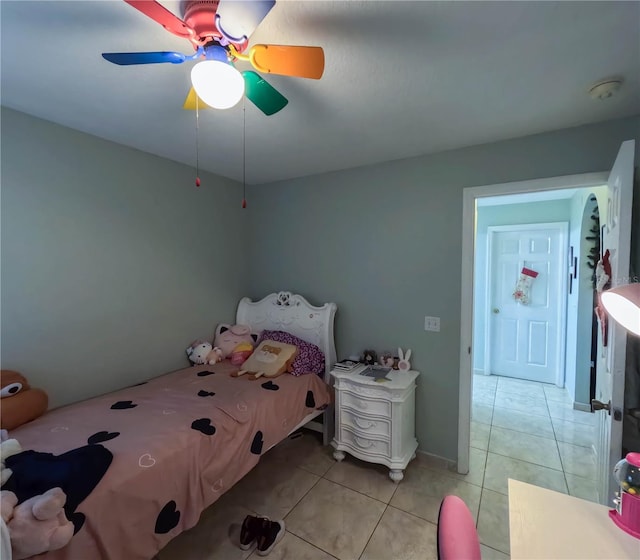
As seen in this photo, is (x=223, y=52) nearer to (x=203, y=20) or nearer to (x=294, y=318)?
(x=203, y=20)

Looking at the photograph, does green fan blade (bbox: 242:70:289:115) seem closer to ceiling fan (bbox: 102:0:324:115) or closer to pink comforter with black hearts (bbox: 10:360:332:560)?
ceiling fan (bbox: 102:0:324:115)

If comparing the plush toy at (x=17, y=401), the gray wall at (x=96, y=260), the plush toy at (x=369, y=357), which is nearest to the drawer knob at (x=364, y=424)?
the plush toy at (x=369, y=357)

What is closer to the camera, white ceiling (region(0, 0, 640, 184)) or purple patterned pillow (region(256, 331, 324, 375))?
white ceiling (region(0, 0, 640, 184))

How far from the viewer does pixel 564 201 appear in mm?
3945

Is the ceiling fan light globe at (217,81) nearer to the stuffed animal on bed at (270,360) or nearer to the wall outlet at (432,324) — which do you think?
the stuffed animal on bed at (270,360)

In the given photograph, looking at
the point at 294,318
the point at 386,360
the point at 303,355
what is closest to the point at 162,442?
the point at 303,355

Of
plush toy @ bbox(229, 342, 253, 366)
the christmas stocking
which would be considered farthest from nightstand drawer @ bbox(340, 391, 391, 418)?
the christmas stocking

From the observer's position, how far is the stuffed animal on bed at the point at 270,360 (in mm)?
2426

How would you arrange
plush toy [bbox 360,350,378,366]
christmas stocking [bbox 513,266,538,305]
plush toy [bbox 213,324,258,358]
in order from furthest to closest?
christmas stocking [bbox 513,266,538,305]
plush toy [bbox 213,324,258,358]
plush toy [bbox 360,350,378,366]

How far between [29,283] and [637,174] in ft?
11.9

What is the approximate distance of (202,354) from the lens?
2.74 m

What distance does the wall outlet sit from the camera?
2379mm

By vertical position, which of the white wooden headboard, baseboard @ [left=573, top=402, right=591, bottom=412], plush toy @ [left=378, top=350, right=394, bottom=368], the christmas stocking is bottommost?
baseboard @ [left=573, top=402, right=591, bottom=412]

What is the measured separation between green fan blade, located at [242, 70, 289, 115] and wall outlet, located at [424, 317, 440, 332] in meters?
1.85
